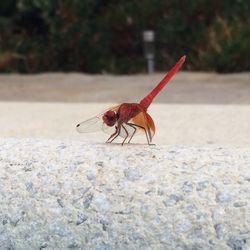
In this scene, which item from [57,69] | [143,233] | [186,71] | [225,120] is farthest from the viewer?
[57,69]

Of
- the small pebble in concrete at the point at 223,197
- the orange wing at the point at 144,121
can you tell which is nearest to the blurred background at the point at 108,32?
the orange wing at the point at 144,121

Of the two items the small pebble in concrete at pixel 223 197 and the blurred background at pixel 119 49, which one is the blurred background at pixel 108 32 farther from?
the small pebble in concrete at pixel 223 197

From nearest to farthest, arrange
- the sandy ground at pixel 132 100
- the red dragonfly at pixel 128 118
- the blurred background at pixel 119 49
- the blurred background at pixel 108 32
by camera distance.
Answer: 1. the red dragonfly at pixel 128 118
2. the sandy ground at pixel 132 100
3. the blurred background at pixel 119 49
4. the blurred background at pixel 108 32

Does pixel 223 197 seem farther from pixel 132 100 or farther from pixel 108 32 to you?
pixel 108 32

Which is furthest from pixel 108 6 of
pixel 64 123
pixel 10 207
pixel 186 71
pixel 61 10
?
pixel 10 207

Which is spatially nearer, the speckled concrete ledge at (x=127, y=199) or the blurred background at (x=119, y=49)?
the speckled concrete ledge at (x=127, y=199)

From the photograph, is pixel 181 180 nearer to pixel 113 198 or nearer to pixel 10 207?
pixel 113 198
